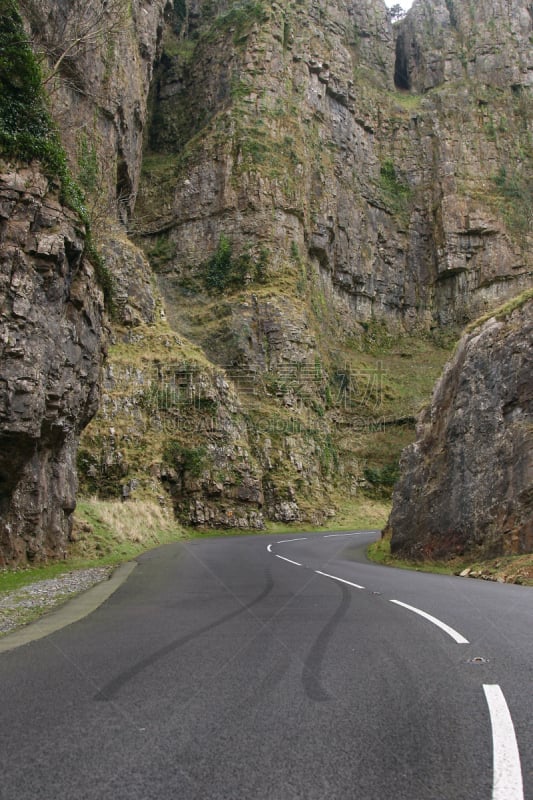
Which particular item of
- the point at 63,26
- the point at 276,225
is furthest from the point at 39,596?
the point at 276,225

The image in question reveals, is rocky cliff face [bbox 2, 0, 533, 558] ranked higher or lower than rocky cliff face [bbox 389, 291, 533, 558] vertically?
higher

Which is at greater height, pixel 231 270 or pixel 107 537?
pixel 231 270

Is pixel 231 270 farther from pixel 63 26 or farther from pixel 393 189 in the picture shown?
pixel 393 189

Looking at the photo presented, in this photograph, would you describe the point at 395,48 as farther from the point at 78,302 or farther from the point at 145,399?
the point at 78,302

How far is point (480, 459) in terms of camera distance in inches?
668

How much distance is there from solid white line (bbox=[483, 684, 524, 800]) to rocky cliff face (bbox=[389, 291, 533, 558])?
11065 mm

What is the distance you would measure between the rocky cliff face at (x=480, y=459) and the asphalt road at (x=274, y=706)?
24.1ft

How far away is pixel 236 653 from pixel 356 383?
166 ft

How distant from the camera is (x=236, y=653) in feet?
19.4

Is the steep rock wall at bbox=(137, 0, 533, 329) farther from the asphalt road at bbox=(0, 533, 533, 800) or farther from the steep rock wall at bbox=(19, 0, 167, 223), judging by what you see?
the asphalt road at bbox=(0, 533, 533, 800)

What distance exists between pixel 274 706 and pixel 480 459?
14.1 m

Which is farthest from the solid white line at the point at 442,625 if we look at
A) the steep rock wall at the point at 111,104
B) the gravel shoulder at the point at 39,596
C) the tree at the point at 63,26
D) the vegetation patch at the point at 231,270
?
the vegetation patch at the point at 231,270

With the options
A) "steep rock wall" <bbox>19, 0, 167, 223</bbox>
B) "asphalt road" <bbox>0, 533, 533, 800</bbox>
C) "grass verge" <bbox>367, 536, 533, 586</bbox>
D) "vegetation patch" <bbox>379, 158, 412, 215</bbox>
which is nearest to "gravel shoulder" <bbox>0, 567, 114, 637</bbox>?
"asphalt road" <bbox>0, 533, 533, 800</bbox>

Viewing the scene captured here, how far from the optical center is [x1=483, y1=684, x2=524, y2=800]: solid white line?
2.96 m
